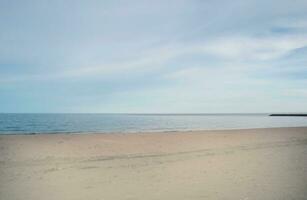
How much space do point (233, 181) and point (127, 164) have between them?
5.00m

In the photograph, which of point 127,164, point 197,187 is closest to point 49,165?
point 127,164

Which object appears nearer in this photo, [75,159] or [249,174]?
[249,174]

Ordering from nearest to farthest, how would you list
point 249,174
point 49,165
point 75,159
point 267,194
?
1. point 267,194
2. point 249,174
3. point 49,165
4. point 75,159

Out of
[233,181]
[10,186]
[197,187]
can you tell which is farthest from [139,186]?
[10,186]

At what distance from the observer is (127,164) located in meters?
13.3

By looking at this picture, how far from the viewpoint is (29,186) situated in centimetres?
917

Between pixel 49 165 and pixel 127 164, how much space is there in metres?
3.12

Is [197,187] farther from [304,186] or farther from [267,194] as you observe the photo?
[304,186]

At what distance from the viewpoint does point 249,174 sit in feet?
35.4

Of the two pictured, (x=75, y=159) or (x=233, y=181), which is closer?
(x=233, y=181)

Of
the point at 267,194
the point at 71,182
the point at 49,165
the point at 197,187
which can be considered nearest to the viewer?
the point at 267,194

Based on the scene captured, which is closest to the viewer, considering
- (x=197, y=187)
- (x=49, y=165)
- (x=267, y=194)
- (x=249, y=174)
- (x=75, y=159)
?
(x=267, y=194)

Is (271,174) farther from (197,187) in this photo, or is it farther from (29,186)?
(29,186)

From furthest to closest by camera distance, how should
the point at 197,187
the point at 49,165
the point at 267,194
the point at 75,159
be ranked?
the point at 75,159 < the point at 49,165 < the point at 197,187 < the point at 267,194
